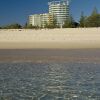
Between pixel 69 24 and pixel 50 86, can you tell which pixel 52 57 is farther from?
pixel 69 24

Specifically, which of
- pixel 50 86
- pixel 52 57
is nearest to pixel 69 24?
pixel 52 57

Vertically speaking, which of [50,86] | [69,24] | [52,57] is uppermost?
[69,24]

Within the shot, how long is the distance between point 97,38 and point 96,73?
26869 millimetres

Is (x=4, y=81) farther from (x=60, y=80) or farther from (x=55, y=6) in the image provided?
(x=55, y=6)

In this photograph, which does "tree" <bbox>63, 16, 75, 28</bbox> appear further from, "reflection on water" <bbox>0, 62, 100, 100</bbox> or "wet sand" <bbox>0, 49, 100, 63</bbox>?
"reflection on water" <bbox>0, 62, 100, 100</bbox>

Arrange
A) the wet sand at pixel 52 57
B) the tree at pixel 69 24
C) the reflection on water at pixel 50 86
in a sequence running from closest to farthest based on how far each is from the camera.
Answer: the reflection on water at pixel 50 86, the wet sand at pixel 52 57, the tree at pixel 69 24

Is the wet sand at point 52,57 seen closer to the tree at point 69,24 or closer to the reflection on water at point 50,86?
the reflection on water at point 50,86

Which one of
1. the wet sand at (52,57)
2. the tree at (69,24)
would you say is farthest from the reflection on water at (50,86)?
the tree at (69,24)

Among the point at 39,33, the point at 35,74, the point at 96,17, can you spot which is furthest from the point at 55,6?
the point at 35,74

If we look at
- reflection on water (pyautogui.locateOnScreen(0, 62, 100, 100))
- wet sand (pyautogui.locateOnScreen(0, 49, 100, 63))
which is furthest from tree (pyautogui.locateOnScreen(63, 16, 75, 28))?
reflection on water (pyautogui.locateOnScreen(0, 62, 100, 100))

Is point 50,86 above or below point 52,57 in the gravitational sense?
below

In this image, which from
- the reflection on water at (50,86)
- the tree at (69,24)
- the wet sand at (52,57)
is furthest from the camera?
the tree at (69,24)

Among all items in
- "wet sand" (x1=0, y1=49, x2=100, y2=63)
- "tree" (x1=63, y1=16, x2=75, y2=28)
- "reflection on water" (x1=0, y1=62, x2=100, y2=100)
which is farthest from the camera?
"tree" (x1=63, y1=16, x2=75, y2=28)

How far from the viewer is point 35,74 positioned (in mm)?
13234
